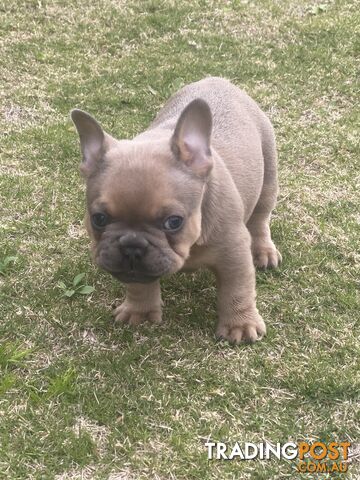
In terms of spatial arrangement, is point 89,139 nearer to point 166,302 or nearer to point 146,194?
point 146,194

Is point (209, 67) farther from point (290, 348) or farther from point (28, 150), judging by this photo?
point (290, 348)

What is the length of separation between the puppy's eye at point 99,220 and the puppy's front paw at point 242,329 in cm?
117

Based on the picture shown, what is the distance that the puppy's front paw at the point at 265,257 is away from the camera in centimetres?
459

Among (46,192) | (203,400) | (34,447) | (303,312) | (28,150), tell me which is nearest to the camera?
(34,447)

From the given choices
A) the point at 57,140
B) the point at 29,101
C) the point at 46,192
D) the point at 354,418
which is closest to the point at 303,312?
the point at 354,418

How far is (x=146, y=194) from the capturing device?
310cm

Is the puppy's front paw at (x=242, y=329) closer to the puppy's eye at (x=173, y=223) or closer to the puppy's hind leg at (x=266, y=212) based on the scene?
the puppy's hind leg at (x=266, y=212)

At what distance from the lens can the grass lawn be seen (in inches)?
131

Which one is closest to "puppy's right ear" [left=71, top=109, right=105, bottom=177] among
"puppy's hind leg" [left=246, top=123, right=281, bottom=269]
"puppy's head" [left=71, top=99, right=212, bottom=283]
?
"puppy's head" [left=71, top=99, right=212, bottom=283]

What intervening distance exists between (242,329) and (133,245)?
1.16 metres

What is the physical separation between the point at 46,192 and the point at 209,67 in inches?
124

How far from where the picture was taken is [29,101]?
6.68 meters

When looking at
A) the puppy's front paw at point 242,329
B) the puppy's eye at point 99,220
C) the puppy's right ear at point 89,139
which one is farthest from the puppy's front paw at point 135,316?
the puppy's right ear at point 89,139

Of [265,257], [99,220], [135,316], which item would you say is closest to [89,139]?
[99,220]
